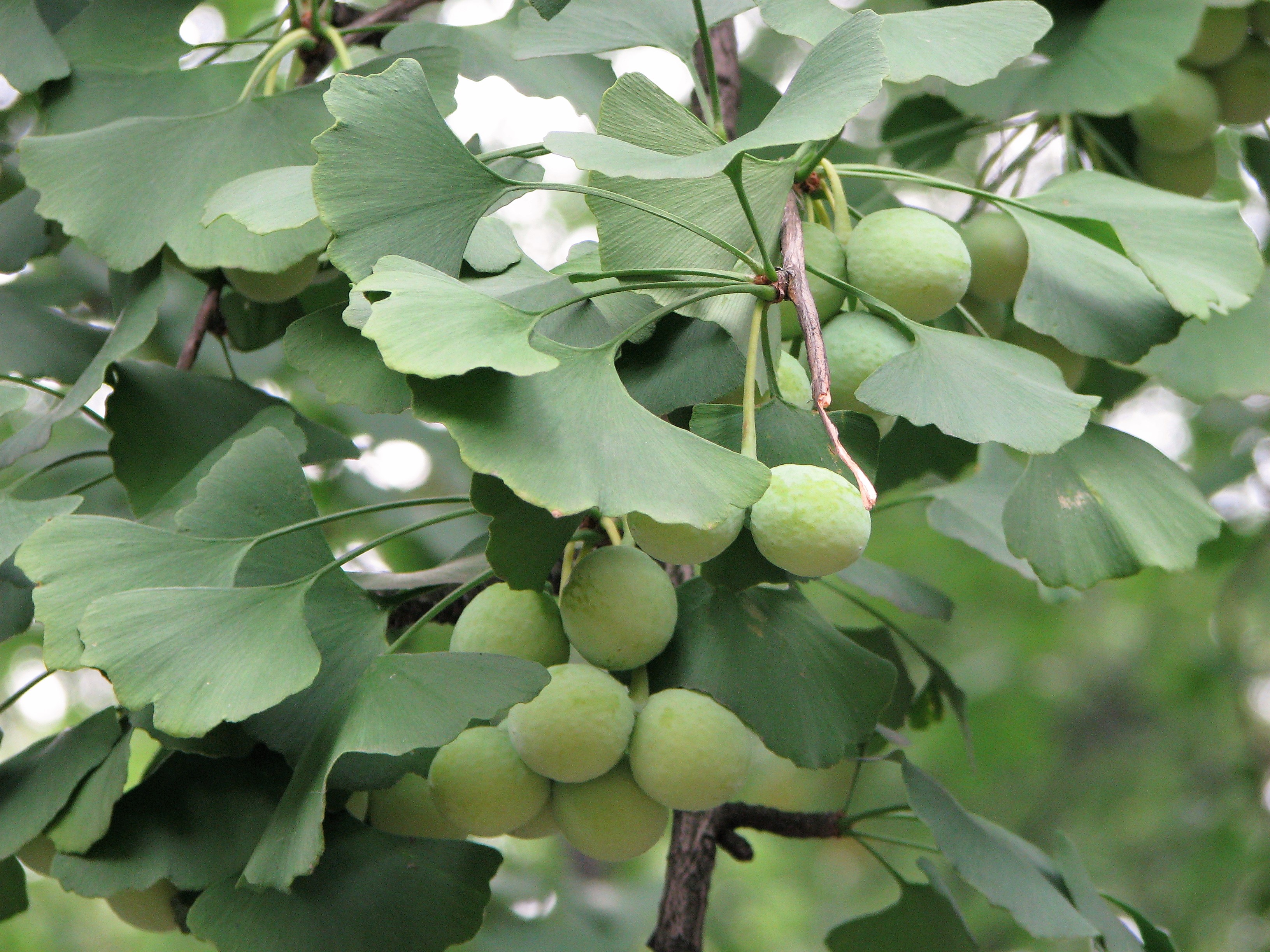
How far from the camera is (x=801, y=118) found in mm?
542

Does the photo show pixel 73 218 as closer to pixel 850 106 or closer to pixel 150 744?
pixel 850 106

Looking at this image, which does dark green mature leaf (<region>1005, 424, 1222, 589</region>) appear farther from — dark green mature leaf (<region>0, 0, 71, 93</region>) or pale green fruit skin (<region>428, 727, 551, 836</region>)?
dark green mature leaf (<region>0, 0, 71, 93</region>)

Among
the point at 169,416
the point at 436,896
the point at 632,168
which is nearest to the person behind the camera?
the point at 632,168

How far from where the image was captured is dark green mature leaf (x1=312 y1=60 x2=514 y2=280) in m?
0.60

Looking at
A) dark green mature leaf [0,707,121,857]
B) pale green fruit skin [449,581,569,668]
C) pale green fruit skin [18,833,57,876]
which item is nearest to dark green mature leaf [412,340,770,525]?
pale green fruit skin [449,581,569,668]

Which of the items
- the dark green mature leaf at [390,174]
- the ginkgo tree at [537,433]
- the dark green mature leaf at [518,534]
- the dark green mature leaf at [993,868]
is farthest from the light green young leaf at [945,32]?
the dark green mature leaf at [993,868]

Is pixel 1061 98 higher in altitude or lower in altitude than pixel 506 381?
lower

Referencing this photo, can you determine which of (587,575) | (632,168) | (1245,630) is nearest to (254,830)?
(587,575)

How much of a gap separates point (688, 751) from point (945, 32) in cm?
48

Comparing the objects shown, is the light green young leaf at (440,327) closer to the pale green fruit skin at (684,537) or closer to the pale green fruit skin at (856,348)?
the pale green fruit skin at (684,537)

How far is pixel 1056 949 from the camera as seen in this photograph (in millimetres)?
2904

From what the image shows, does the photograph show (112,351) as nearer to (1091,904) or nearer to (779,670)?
(779,670)

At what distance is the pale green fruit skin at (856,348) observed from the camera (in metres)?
0.70

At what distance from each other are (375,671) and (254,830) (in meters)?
0.20
